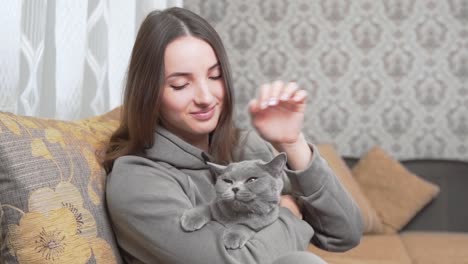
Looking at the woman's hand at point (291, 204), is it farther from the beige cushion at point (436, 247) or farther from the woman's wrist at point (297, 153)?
the beige cushion at point (436, 247)

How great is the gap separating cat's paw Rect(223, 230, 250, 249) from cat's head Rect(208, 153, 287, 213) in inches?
1.8

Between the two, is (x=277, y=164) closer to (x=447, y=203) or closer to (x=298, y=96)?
(x=298, y=96)

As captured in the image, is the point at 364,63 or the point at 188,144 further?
the point at 364,63

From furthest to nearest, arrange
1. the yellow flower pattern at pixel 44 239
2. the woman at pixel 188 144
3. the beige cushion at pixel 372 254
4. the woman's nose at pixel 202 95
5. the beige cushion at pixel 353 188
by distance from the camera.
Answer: the beige cushion at pixel 353 188, the beige cushion at pixel 372 254, the woman's nose at pixel 202 95, the woman at pixel 188 144, the yellow flower pattern at pixel 44 239

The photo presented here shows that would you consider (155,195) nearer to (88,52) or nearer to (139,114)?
(139,114)

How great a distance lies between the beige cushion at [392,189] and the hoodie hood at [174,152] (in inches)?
82.7

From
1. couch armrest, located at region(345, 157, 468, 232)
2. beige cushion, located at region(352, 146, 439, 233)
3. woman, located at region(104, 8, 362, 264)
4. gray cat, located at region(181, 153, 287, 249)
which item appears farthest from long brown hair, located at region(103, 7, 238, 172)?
couch armrest, located at region(345, 157, 468, 232)

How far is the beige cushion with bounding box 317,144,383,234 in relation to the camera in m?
3.01

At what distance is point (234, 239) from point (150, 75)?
41 cm

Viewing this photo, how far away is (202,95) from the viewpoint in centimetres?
125

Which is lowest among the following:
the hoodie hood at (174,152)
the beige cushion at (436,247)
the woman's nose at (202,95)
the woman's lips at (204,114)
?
the beige cushion at (436,247)

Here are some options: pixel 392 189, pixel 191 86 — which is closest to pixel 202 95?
pixel 191 86

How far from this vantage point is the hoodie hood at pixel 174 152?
4.19 ft

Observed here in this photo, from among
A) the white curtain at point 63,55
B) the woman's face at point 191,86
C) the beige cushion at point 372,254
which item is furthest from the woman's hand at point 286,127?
the beige cushion at point 372,254
